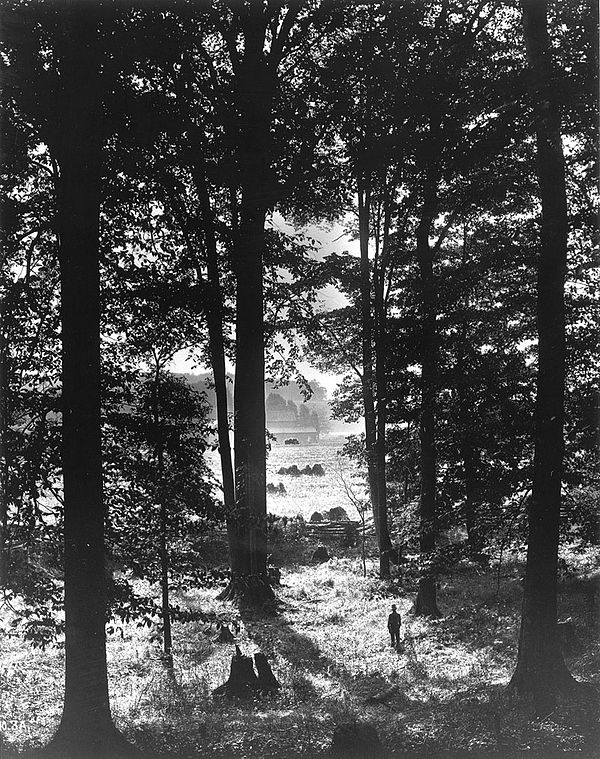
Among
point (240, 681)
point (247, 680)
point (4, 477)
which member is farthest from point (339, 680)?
point (4, 477)

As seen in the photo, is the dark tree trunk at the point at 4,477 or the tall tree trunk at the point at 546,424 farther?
the tall tree trunk at the point at 546,424

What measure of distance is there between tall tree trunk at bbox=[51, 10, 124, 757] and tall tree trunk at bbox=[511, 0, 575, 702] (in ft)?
18.8

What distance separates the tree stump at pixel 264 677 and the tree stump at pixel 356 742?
292 centimetres

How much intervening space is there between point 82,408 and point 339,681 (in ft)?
23.3

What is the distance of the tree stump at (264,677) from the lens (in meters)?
10.7

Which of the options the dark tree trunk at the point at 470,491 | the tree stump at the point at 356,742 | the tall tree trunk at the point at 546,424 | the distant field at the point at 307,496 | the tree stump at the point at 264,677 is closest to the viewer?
the tree stump at the point at 356,742

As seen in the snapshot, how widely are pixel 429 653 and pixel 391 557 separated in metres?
7.61

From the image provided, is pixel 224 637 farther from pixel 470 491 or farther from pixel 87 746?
pixel 470 491

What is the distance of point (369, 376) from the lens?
19.3 metres

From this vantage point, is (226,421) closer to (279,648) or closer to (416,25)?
(279,648)

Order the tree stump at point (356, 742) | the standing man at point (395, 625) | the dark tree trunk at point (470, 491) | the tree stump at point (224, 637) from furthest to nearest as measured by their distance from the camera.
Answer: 1. the tree stump at point (224, 637)
2. the standing man at point (395, 625)
3. the dark tree trunk at point (470, 491)
4. the tree stump at point (356, 742)

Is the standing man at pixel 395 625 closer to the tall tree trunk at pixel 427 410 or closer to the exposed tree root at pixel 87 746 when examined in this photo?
the tall tree trunk at pixel 427 410

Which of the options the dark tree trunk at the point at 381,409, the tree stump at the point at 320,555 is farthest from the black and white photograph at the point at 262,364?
the tree stump at the point at 320,555

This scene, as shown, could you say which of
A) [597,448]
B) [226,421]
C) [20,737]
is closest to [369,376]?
[226,421]
